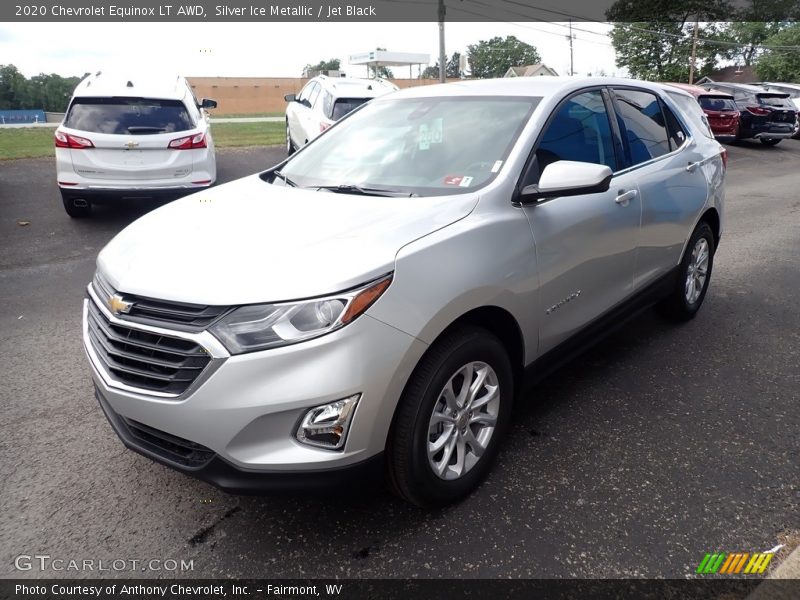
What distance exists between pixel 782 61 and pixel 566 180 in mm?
59997

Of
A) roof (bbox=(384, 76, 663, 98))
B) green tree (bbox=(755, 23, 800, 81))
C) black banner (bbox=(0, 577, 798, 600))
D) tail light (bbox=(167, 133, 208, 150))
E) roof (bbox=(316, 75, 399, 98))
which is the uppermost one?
green tree (bbox=(755, 23, 800, 81))

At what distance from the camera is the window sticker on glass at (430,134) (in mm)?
3371

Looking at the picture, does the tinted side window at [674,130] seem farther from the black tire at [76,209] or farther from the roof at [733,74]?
the roof at [733,74]

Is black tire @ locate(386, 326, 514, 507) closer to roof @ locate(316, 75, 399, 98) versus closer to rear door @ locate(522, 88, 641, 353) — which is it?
rear door @ locate(522, 88, 641, 353)

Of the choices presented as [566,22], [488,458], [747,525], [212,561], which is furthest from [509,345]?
[566,22]

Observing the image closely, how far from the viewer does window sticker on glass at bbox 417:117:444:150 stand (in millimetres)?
3371

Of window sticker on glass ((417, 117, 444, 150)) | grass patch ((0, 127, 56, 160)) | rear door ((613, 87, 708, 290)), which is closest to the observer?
window sticker on glass ((417, 117, 444, 150))

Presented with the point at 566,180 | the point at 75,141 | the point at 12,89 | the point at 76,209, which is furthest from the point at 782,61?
the point at 12,89

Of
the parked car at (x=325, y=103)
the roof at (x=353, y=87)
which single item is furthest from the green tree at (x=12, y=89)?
the roof at (x=353, y=87)

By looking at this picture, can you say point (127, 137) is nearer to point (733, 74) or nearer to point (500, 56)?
point (733, 74)

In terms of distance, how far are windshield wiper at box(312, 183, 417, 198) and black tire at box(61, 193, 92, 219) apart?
5891mm

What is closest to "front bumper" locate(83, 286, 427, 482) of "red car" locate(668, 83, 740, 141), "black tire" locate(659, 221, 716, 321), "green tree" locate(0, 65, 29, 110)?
"black tire" locate(659, 221, 716, 321)

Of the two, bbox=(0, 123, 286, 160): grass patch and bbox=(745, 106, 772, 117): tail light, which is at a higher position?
bbox=(745, 106, 772, 117): tail light

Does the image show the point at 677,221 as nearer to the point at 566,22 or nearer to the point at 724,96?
the point at 724,96
